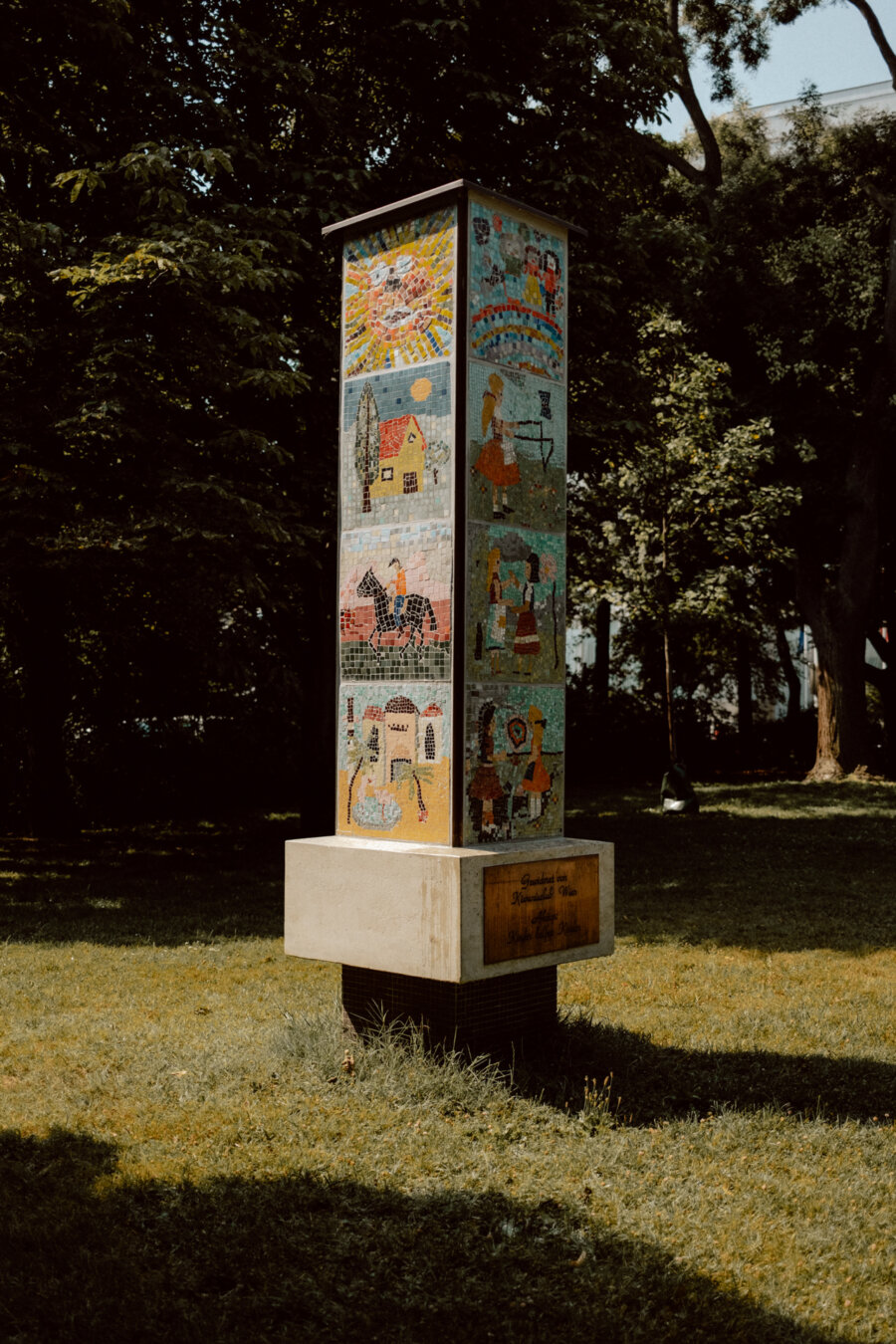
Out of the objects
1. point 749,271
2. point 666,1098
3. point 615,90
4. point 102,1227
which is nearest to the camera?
point 102,1227

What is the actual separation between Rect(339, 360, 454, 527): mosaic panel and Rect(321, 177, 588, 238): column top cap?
770 mm

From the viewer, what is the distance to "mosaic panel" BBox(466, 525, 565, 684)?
5.80 meters

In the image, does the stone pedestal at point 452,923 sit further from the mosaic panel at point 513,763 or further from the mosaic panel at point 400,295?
the mosaic panel at point 400,295

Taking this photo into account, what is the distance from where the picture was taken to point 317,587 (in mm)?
14656

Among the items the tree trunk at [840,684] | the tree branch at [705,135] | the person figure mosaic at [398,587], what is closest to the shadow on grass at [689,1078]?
the person figure mosaic at [398,587]

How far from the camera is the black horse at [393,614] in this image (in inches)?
232

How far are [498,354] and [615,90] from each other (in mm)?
9691

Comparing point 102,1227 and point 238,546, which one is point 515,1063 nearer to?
point 102,1227

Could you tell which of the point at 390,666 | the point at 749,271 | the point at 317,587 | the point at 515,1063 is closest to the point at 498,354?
the point at 390,666

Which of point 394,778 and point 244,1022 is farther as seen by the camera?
point 244,1022

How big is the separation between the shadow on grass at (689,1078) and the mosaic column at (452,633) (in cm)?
33

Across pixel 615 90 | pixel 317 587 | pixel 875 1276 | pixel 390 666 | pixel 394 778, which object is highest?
pixel 615 90

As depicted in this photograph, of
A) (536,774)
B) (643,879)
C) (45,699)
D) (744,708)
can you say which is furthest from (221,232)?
(744,708)

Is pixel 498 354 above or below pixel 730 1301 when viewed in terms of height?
above
